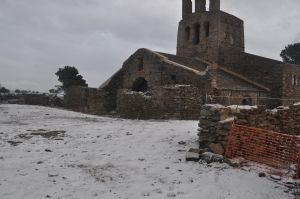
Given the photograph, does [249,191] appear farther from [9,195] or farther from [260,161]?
[9,195]

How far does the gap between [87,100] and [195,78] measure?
8160 mm

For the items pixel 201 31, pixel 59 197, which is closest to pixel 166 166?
pixel 59 197

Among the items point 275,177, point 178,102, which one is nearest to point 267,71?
point 178,102

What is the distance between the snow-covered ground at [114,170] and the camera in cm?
727

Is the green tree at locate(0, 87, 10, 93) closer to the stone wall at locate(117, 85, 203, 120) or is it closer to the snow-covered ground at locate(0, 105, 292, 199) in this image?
the stone wall at locate(117, 85, 203, 120)

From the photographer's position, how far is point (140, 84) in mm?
28547

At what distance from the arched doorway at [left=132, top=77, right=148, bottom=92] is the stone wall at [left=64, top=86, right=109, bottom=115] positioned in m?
2.39

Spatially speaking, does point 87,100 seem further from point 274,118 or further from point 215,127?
point 215,127

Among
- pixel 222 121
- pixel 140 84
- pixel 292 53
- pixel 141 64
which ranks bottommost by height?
pixel 222 121

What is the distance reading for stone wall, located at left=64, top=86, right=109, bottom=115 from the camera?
84.8ft

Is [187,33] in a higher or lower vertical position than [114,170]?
higher

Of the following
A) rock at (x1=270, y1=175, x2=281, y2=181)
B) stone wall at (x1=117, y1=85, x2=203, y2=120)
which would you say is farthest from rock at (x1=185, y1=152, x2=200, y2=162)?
stone wall at (x1=117, y1=85, x2=203, y2=120)

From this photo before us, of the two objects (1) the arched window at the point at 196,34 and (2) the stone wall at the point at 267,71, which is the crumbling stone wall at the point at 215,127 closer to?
(2) the stone wall at the point at 267,71

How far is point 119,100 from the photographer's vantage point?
2227cm
